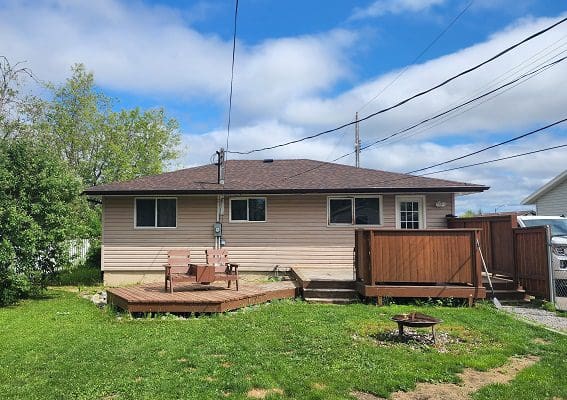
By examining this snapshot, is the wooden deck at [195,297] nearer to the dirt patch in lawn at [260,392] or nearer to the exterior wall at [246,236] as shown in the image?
the exterior wall at [246,236]

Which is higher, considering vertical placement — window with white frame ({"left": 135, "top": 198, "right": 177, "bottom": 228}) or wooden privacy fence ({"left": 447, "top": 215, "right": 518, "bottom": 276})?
window with white frame ({"left": 135, "top": 198, "right": 177, "bottom": 228})

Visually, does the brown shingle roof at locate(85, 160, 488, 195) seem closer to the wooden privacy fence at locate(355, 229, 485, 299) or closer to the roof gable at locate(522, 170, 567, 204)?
the wooden privacy fence at locate(355, 229, 485, 299)

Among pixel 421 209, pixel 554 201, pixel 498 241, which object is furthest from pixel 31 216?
pixel 554 201

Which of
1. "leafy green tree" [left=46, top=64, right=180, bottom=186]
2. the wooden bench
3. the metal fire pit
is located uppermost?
"leafy green tree" [left=46, top=64, right=180, bottom=186]

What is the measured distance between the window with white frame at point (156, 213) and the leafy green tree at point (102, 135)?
19.9 m

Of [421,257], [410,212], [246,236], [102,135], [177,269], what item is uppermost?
[102,135]

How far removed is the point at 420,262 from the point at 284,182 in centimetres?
577

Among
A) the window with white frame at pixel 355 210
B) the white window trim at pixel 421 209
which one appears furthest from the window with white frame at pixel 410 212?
the window with white frame at pixel 355 210

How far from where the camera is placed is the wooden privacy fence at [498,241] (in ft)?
35.7

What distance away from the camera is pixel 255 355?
5867 mm

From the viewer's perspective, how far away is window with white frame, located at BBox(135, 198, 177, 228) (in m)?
14.1

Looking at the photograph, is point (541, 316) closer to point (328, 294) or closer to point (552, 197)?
point (328, 294)

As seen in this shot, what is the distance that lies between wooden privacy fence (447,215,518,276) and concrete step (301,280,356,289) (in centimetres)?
361

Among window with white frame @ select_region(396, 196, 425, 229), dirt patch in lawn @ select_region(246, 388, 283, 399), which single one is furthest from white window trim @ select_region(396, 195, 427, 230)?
dirt patch in lawn @ select_region(246, 388, 283, 399)
